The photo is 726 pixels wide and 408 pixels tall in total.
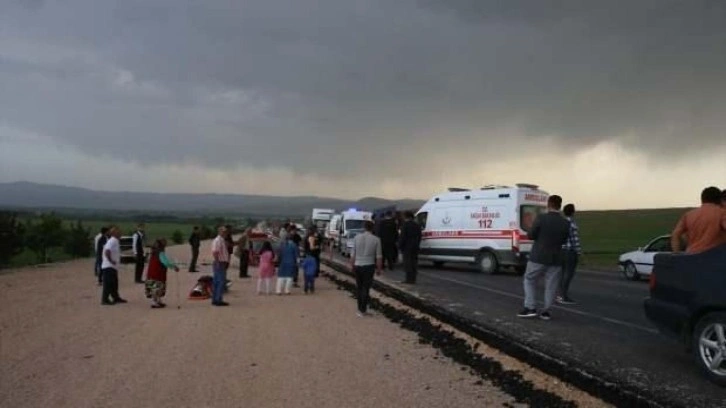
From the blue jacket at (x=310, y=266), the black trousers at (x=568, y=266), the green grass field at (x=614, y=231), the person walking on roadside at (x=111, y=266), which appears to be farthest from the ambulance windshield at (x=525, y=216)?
the green grass field at (x=614, y=231)

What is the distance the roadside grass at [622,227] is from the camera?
5647 centimetres

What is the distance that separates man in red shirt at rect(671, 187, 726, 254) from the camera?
882cm

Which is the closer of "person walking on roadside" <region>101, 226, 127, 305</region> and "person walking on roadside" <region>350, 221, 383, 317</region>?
"person walking on roadside" <region>350, 221, 383, 317</region>

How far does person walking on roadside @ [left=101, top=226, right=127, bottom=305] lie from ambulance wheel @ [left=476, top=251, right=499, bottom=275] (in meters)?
12.1

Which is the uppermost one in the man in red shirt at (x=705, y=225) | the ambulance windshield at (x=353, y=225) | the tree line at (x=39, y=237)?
the man in red shirt at (x=705, y=225)

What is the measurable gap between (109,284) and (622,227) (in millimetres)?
66459

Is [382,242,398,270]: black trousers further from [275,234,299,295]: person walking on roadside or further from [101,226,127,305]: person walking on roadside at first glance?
[101,226,127,305]: person walking on roadside

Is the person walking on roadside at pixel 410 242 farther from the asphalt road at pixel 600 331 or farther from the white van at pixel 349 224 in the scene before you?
the white van at pixel 349 224

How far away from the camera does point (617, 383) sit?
7648 mm

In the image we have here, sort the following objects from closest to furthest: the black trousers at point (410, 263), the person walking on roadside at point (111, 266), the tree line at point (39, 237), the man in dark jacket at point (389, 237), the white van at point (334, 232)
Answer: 1. the person walking on roadside at point (111, 266)
2. the black trousers at point (410, 263)
3. the man in dark jacket at point (389, 237)
4. the tree line at point (39, 237)
5. the white van at point (334, 232)

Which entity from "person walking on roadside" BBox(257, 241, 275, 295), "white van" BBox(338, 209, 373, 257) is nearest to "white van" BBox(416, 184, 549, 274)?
"person walking on roadside" BBox(257, 241, 275, 295)

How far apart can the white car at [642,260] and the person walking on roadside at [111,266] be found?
54.2 ft

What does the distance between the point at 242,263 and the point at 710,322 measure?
69.2 ft

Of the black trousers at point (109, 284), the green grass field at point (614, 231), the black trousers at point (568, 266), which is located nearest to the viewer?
the black trousers at point (568, 266)
